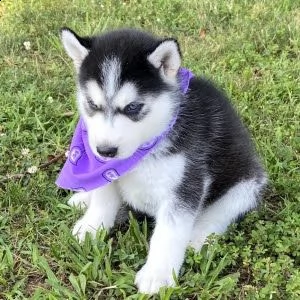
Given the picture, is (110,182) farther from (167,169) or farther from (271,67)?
(271,67)

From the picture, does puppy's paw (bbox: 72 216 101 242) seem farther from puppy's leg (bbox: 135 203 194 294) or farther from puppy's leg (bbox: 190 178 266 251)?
puppy's leg (bbox: 190 178 266 251)

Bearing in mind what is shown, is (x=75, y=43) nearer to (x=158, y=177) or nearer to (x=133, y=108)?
(x=133, y=108)

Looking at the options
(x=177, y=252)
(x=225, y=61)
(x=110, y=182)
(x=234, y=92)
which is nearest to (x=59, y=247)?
(x=110, y=182)

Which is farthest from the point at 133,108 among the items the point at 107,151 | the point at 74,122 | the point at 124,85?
the point at 74,122

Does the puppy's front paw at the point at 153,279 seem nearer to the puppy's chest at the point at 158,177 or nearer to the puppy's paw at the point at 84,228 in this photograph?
the puppy's chest at the point at 158,177

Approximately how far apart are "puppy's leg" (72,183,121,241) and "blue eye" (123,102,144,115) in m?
0.87

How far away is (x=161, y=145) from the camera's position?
13.4 ft

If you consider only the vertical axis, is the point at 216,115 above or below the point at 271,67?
above

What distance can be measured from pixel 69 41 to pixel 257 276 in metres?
1.93

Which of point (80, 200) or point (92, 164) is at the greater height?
point (92, 164)

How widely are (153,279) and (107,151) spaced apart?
923mm

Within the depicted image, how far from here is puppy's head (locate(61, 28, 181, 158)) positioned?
12.2 ft

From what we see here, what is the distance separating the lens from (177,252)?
4090 millimetres

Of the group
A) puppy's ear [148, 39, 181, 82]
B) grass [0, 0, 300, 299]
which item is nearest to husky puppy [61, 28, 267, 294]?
puppy's ear [148, 39, 181, 82]
